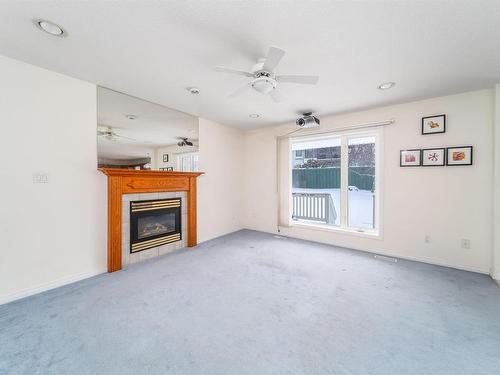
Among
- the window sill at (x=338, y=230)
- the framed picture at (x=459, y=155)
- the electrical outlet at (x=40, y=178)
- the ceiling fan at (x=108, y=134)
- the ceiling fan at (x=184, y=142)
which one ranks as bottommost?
the window sill at (x=338, y=230)

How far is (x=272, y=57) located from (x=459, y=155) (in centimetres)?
310

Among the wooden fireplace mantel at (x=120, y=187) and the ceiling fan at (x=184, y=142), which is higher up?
the ceiling fan at (x=184, y=142)

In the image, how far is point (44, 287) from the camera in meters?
2.36

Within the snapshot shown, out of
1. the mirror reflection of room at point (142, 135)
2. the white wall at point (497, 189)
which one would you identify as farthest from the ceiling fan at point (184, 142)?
the white wall at point (497, 189)

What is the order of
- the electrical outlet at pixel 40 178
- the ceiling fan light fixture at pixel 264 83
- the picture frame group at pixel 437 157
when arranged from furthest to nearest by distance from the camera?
A: 1. the picture frame group at pixel 437 157
2. the electrical outlet at pixel 40 178
3. the ceiling fan light fixture at pixel 264 83

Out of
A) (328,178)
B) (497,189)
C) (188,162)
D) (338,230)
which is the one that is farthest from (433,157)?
(188,162)

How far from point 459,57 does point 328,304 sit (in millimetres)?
2824

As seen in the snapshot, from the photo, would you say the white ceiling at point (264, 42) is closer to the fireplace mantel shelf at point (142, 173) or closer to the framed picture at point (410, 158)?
the framed picture at point (410, 158)

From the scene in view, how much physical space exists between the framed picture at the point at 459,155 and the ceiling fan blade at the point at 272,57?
2.96 meters

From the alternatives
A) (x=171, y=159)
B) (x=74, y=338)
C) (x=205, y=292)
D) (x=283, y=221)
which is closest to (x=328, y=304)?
(x=205, y=292)

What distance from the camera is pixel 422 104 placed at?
10.5 ft

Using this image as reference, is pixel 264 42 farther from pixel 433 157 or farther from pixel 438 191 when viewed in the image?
pixel 438 191

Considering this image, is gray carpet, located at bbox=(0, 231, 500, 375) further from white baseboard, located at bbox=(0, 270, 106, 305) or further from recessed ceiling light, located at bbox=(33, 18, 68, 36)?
recessed ceiling light, located at bbox=(33, 18, 68, 36)

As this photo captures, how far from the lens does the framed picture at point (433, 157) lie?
120 inches
